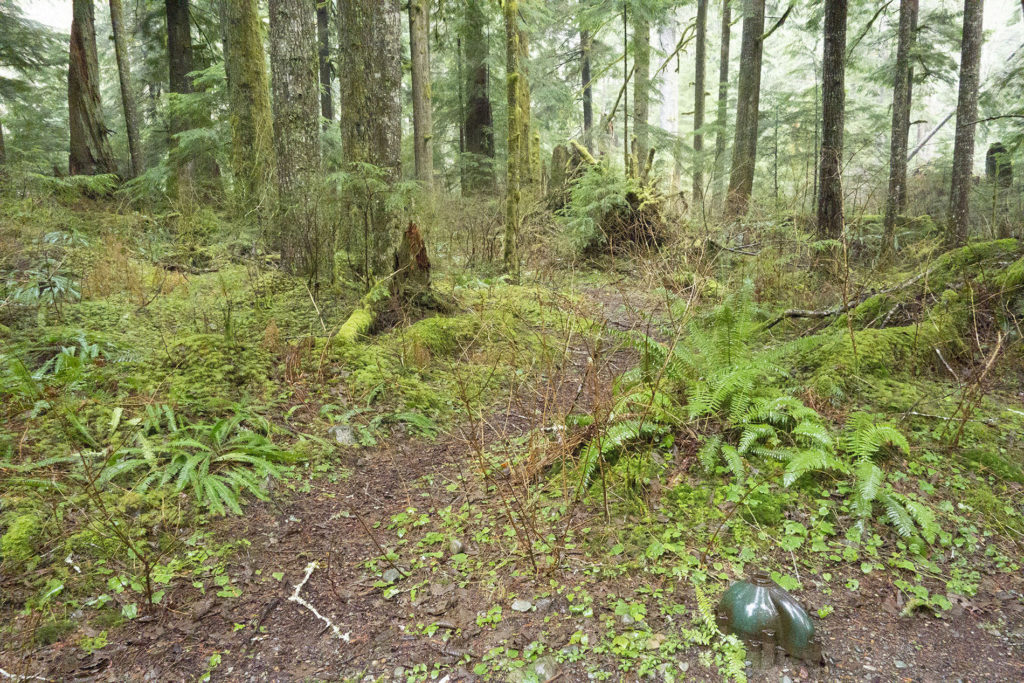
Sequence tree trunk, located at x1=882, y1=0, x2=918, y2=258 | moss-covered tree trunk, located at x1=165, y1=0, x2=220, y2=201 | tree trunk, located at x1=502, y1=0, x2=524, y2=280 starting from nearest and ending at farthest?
1. tree trunk, located at x1=502, y1=0, x2=524, y2=280
2. tree trunk, located at x1=882, y1=0, x2=918, y2=258
3. moss-covered tree trunk, located at x1=165, y1=0, x2=220, y2=201

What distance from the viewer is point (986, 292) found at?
4363 mm

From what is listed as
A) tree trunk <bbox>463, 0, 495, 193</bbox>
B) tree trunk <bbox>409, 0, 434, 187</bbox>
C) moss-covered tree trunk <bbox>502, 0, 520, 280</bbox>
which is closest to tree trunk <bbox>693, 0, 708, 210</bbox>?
tree trunk <bbox>463, 0, 495, 193</bbox>

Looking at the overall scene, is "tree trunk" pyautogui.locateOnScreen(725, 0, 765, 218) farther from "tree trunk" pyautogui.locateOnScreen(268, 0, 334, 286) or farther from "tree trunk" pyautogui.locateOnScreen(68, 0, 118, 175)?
"tree trunk" pyautogui.locateOnScreen(68, 0, 118, 175)

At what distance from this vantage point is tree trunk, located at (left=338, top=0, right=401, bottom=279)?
6168mm

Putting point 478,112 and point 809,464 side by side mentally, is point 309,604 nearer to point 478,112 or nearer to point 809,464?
point 809,464

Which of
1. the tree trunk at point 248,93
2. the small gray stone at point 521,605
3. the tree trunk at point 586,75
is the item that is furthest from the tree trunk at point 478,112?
the small gray stone at point 521,605

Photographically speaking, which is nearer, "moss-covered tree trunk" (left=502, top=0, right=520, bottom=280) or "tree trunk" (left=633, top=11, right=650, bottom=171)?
"moss-covered tree trunk" (left=502, top=0, right=520, bottom=280)

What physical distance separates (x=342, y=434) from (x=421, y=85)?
9.79 meters

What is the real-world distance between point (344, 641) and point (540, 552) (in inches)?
40.8

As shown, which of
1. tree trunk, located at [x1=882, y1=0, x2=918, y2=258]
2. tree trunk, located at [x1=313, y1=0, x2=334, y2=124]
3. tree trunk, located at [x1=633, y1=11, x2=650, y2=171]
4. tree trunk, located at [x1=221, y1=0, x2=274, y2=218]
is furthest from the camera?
tree trunk, located at [x1=313, y1=0, x2=334, y2=124]

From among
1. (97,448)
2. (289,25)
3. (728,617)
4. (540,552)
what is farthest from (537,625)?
(289,25)

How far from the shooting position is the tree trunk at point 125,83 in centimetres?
1139

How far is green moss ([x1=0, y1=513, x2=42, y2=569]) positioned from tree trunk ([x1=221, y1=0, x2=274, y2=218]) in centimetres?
617

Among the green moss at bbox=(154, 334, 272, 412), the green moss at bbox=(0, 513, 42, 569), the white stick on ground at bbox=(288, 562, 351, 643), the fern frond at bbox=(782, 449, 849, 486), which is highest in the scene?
the green moss at bbox=(154, 334, 272, 412)
